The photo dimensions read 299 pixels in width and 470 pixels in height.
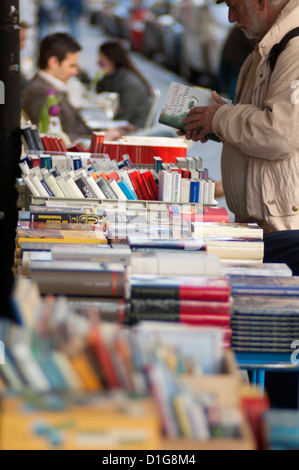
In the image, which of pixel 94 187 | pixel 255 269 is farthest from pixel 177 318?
pixel 94 187

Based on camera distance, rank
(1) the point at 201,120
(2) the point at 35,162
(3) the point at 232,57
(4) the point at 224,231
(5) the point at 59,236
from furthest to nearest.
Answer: (3) the point at 232,57
(2) the point at 35,162
(1) the point at 201,120
(4) the point at 224,231
(5) the point at 59,236

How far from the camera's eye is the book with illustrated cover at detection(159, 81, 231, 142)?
4.18 m

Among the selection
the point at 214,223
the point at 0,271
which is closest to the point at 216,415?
the point at 214,223

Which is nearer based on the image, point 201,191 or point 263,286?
point 263,286

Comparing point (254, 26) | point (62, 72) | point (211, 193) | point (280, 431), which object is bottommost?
point (280, 431)

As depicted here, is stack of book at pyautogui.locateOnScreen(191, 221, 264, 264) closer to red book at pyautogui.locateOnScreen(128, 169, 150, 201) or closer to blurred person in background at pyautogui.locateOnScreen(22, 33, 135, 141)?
red book at pyautogui.locateOnScreen(128, 169, 150, 201)

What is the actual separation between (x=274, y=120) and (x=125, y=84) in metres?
5.93

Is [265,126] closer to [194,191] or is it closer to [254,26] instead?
[194,191]

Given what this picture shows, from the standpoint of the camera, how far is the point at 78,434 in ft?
4.38

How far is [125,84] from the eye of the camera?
9367 millimetres

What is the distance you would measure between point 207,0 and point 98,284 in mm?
9966

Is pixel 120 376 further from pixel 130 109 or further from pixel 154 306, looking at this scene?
pixel 130 109

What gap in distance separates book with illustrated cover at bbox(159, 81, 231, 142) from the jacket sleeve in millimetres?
349

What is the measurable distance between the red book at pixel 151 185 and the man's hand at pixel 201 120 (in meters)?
0.43
